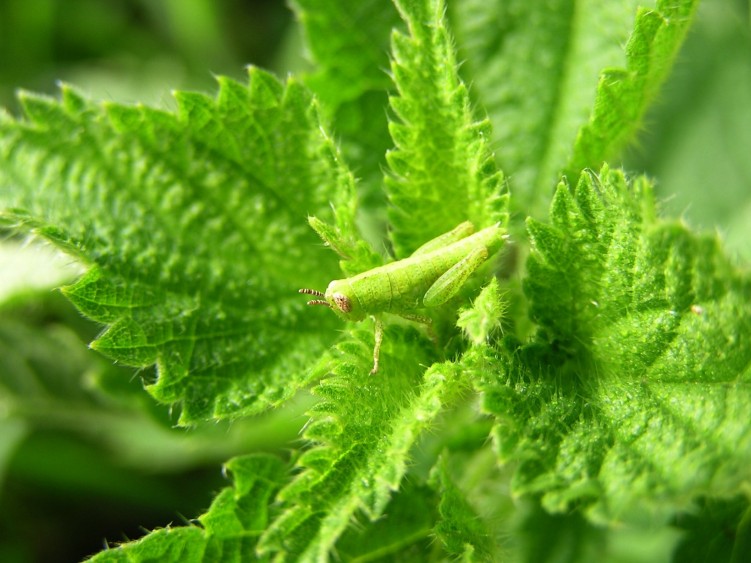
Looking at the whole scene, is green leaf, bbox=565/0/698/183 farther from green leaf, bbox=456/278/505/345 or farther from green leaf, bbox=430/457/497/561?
green leaf, bbox=430/457/497/561

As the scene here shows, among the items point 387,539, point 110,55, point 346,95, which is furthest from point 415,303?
point 110,55

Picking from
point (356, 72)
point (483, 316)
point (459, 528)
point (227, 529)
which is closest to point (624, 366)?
point (483, 316)

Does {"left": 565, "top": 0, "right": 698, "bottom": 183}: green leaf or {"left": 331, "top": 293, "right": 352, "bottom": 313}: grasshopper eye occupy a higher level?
{"left": 565, "top": 0, "right": 698, "bottom": 183}: green leaf

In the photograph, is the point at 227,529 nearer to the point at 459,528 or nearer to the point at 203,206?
the point at 459,528

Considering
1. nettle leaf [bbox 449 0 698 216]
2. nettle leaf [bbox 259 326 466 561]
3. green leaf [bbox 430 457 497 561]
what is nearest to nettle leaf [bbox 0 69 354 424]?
nettle leaf [bbox 259 326 466 561]

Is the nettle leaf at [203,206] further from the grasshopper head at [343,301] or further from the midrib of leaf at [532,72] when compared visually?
the midrib of leaf at [532,72]

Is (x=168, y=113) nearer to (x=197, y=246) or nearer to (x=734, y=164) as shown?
(x=197, y=246)
